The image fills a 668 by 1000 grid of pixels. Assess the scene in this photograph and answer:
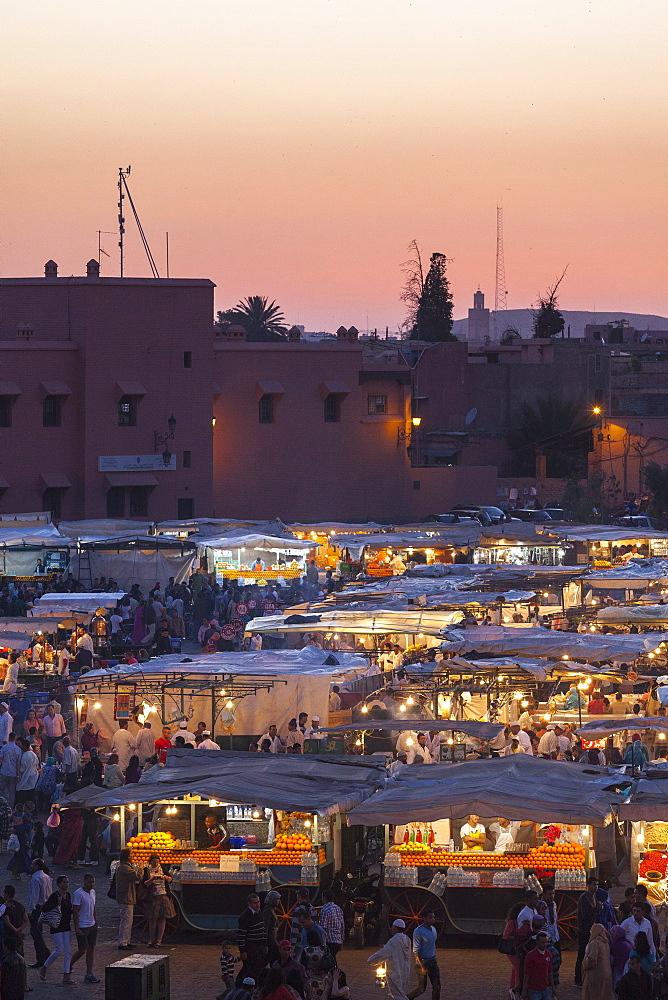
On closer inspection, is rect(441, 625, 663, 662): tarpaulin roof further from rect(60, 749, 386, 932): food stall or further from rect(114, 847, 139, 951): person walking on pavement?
rect(114, 847, 139, 951): person walking on pavement

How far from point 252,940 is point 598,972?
2590mm

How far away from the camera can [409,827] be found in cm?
1402

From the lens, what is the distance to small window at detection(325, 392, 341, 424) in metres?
51.7

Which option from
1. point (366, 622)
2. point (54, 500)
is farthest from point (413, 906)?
point (54, 500)

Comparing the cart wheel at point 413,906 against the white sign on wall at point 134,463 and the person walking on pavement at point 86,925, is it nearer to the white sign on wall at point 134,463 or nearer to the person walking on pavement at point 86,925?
the person walking on pavement at point 86,925

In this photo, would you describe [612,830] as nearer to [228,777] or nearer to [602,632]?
[228,777]

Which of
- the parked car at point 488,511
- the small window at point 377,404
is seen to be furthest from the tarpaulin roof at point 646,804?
the small window at point 377,404

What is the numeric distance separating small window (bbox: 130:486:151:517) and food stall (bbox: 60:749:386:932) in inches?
1293

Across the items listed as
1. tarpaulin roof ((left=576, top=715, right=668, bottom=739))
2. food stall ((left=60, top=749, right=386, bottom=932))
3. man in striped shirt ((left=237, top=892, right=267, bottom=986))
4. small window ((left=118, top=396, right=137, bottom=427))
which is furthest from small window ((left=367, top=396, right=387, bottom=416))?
man in striped shirt ((left=237, top=892, right=267, bottom=986))

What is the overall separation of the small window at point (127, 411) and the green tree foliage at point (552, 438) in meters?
17.8

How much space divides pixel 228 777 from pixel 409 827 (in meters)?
1.71

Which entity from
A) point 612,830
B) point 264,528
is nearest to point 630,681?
point 612,830

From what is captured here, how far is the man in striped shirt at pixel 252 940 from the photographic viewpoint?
440 inches

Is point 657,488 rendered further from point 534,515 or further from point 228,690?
point 228,690
